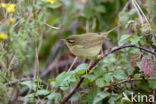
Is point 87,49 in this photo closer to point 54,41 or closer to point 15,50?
point 15,50

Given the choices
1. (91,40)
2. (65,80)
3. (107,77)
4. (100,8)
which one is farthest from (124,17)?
(100,8)

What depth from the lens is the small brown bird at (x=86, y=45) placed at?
9.82 ft

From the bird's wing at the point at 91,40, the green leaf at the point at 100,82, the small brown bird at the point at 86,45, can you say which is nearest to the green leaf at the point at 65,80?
the green leaf at the point at 100,82

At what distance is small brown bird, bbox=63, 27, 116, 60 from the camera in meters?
2.99

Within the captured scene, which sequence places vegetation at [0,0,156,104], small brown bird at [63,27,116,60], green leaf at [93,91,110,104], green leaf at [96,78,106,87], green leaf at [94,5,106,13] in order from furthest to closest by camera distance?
green leaf at [94,5,106,13], small brown bird at [63,27,116,60], green leaf at [93,91,110,104], green leaf at [96,78,106,87], vegetation at [0,0,156,104]

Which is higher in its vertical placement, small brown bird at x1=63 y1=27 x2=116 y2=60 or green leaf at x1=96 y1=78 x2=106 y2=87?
small brown bird at x1=63 y1=27 x2=116 y2=60

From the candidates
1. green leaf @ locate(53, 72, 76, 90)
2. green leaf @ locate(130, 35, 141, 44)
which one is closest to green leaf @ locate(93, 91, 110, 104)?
green leaf @ locate(53, 72, 76, 90)

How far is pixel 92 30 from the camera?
174 inches

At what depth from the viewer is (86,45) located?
3.08 m

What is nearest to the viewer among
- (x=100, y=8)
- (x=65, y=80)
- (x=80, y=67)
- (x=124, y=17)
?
(x=65, y=80)

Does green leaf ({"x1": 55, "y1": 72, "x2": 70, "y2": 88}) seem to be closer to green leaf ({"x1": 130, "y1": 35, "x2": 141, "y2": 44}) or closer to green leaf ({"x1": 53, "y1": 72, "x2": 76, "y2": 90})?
green leaf ({"x1": 53, "y1": 72, "x2": 76, "y2": 90})

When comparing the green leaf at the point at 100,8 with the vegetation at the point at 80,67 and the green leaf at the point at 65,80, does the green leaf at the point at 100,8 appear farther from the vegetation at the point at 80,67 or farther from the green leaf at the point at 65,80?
the green leaf at the point at 65,80

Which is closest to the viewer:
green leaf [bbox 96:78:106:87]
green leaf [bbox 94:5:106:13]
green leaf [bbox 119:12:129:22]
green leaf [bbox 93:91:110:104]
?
green leaf [bbox 96:78:106:87]

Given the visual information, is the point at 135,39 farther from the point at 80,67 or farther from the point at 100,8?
the point at 100,8
